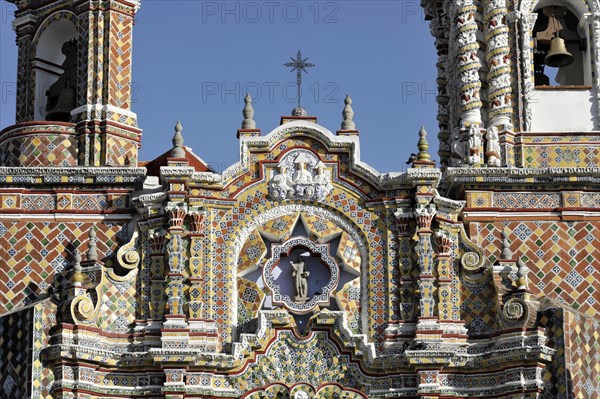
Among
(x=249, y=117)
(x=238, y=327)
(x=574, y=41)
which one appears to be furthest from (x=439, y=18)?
(x=238, y=327)

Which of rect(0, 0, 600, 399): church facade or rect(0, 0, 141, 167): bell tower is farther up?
rect(0, 0, 141, 167): bell tower

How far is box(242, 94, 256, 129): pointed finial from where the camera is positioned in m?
36.6

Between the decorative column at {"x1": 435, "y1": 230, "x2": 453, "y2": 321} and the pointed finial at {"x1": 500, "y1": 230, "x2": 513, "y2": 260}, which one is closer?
the decorative column at {"x1": 435, "y1": 230, "x2": 453, "y2": 321}

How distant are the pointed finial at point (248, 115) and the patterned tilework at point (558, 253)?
13.8 feet

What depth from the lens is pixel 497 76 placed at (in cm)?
3797

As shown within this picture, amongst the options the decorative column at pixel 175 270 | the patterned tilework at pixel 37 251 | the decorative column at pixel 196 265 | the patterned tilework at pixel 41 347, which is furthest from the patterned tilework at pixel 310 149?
the patterned tilework at pixel 41 347

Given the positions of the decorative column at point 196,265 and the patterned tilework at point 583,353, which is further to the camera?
the decorative column at point 196,265

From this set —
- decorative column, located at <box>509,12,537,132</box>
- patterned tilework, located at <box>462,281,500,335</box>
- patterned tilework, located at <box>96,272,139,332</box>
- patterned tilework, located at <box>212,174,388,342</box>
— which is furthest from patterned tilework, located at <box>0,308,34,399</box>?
decorative column, located at <box>509,12,537,132</box>

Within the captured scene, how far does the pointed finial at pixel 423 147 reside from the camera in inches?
1422

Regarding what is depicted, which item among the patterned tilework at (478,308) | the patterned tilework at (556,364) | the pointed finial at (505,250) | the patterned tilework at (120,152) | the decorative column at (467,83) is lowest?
the patterned tilework at (556,364)

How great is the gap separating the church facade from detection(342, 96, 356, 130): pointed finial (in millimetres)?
55

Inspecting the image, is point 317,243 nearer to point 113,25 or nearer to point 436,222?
point 436,222

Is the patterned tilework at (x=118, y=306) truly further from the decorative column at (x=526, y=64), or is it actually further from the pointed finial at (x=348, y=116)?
the decorative column at (x=526, y=64)

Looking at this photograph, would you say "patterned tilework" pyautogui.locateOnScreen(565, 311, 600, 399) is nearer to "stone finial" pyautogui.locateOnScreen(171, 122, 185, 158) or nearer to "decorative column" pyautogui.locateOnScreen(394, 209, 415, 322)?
"decorative column" pyautogui.locateOnScreen(394, 209, 415, 322)
